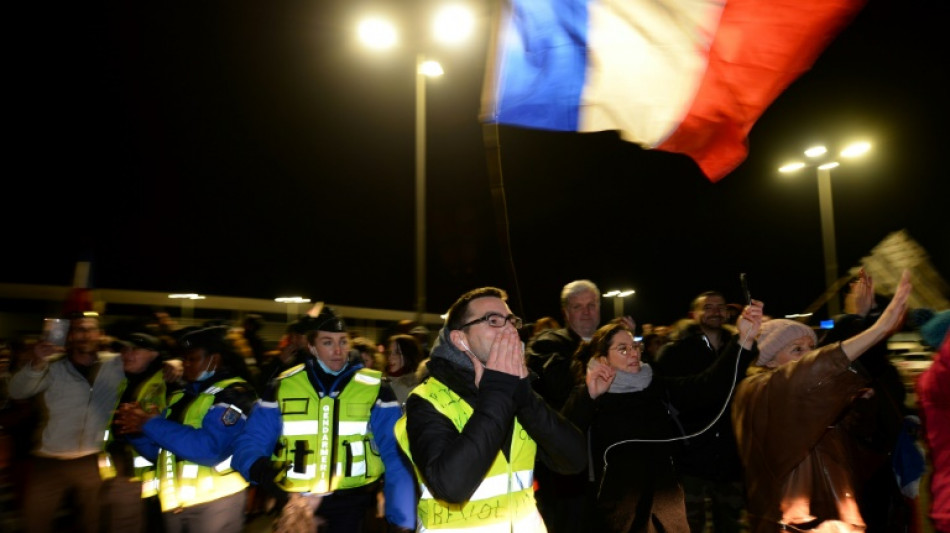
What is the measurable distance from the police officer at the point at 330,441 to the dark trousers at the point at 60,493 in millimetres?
3177

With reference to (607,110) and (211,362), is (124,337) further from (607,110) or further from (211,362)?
(607,110)

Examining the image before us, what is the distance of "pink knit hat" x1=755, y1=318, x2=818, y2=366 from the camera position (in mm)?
4379

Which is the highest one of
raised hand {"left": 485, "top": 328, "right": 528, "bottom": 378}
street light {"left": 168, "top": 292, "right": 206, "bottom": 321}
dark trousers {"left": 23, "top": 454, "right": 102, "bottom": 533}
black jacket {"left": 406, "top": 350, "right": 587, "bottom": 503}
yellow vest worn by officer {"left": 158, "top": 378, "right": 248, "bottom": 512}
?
street light {"left": 168, "top": 292, "right": 206, "bottom": 321}

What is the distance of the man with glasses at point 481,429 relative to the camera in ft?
8.64

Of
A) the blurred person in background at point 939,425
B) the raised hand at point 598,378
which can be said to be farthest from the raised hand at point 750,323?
the raised hand at point 598,378

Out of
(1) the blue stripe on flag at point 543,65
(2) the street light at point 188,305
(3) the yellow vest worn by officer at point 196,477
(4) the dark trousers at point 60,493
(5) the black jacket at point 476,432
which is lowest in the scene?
(4) the dark trousers at point 60,493

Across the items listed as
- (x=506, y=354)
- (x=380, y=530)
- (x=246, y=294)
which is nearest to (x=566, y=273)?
(x=246, y=294)

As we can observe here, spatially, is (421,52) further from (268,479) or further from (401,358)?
(268,479)

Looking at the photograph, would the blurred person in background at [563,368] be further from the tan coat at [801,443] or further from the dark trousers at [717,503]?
the tan coat at [801,443]

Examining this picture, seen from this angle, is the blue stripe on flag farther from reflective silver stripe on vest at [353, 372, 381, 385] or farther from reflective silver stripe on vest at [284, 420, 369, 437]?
reflective silver stripe on vest at [284, 420, 369, 437]

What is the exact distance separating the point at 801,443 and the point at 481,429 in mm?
2059

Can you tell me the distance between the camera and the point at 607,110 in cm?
422

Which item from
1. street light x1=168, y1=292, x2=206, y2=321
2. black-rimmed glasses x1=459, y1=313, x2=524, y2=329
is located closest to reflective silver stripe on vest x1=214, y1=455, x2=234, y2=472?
black-rimmed glasses x1=459, y1=313, x2=524, y2=329

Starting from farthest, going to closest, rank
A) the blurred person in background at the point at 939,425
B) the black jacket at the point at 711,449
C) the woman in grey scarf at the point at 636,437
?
1. the black jacket at the point at 711,449
2. the woman in grey scarf at the point at 636,437
3. the blurred person in background at the point at 939,425
